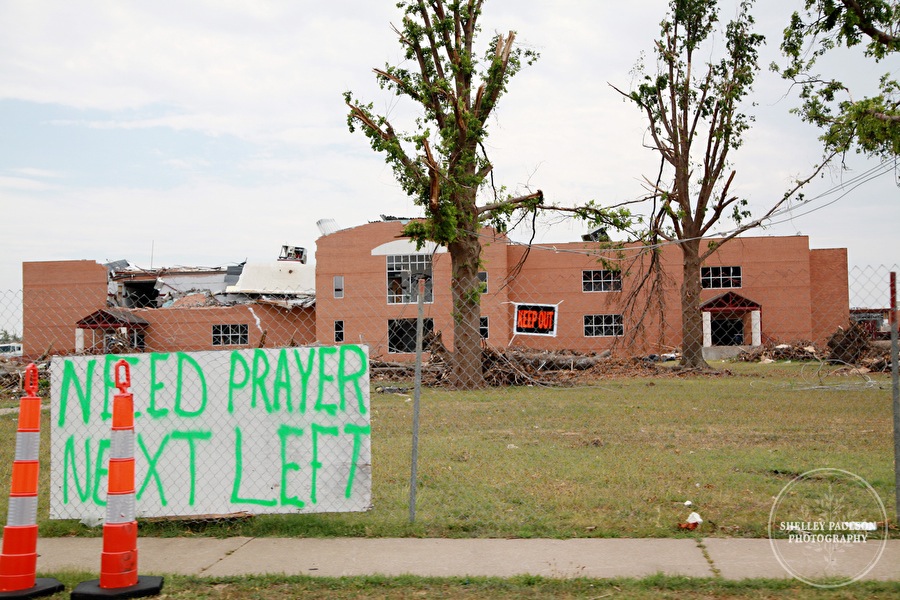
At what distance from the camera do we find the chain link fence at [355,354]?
6434 mm

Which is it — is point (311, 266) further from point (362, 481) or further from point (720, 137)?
point (362, 481)

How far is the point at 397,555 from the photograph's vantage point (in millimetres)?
5680

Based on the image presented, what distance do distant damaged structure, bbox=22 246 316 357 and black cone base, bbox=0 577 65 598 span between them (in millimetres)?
35539

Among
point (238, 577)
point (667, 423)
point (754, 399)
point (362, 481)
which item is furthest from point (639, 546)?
point (754, 399)

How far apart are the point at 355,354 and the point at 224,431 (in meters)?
1.28

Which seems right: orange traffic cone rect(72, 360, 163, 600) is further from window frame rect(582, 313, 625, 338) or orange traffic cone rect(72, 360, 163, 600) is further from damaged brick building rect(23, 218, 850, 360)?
window frame rect(582, 313, 625, 338)

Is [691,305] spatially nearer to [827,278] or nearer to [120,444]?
[827,278]

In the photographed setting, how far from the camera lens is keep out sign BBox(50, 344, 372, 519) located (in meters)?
6.38

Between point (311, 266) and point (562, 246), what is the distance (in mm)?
19056

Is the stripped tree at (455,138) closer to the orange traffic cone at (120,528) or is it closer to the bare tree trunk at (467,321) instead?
the bare tree trunk at (467,321)

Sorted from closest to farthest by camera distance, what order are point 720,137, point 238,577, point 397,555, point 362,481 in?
point 238,577, point 397,555, point 362,481, point 720,137

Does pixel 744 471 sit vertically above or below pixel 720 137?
below

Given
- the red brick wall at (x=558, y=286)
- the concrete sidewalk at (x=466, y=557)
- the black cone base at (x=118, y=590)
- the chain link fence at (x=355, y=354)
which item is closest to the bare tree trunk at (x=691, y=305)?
the chain link fence at (x=355, y=354)

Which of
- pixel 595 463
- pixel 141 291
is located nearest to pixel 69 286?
pixel 141 291
